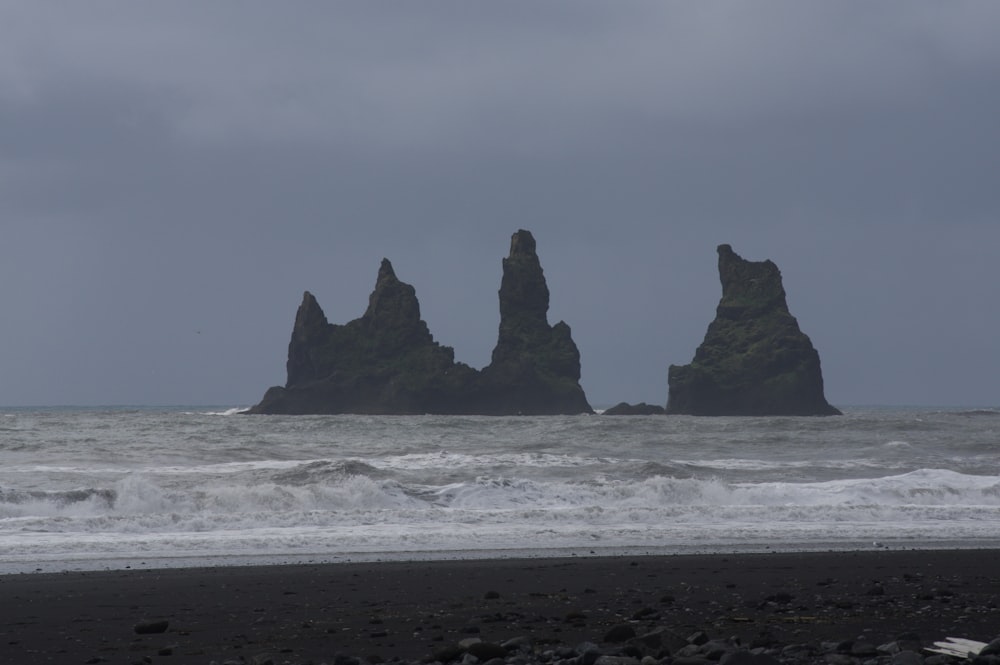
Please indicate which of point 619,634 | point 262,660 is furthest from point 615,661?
point 262,660

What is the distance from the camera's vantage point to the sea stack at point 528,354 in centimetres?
10950

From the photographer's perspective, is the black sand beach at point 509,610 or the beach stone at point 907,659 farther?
the black sand beach at point 509,610

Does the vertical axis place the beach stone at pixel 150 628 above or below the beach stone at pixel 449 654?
below

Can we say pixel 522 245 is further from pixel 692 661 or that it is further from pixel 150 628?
pixel 692 661

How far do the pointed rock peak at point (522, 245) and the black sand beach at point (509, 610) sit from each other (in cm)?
10762

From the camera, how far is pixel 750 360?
370 ft

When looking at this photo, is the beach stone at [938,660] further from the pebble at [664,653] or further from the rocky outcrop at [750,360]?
the rocky outcrop at [750,360]

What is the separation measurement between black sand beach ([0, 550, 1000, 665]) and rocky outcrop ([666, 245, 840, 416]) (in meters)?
97.2

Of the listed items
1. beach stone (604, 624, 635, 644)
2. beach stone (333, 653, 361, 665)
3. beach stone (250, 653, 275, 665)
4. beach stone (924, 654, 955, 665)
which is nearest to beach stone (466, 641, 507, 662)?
beach stone (333, 653, 361, 665)

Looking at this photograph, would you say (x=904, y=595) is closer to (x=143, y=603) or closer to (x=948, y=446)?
(x=143, y=603)

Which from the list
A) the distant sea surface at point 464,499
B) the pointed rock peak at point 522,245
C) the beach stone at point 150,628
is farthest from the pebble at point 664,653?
the pointed rock peak at point 522,245

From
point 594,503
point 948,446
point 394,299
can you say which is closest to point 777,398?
point 394,299

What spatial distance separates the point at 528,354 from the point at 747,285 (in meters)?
27.2

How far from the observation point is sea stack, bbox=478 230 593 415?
359 ft
